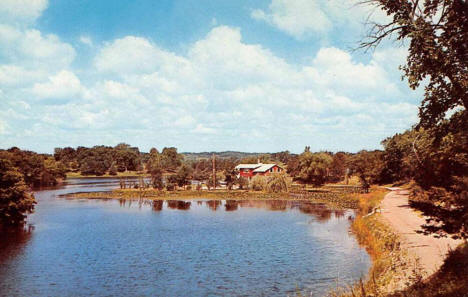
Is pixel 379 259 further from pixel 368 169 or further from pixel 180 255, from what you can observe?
pixel 368 169

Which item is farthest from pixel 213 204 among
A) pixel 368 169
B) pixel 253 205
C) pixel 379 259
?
pixel 379 259

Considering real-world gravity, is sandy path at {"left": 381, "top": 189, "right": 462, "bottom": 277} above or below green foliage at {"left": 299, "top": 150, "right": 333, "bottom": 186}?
below

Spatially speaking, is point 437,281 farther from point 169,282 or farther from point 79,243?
point 79,243

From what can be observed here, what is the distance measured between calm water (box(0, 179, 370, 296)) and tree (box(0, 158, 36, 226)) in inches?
112

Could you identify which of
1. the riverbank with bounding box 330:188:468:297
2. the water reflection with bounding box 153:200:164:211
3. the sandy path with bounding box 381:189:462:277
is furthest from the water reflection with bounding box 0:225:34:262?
the sandy path with bounding box 381:189:462:277

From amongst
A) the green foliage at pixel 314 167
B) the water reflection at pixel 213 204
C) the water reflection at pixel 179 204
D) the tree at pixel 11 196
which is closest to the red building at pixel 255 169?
the green foliage at pixel 314 167

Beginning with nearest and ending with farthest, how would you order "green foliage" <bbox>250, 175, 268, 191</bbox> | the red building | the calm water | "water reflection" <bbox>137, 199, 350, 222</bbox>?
the calm water, "water reflection" <bbox>137, 199, 350, 222</bbox>, "green foliage" <bbox>250, 175, 268, 191</bbox>, the red building

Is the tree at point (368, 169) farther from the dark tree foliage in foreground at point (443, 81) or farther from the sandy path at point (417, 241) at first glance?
the dark tree foliage in foreground at point (443, 81)

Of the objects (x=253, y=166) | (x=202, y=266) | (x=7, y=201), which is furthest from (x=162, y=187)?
(x=202, y=266)

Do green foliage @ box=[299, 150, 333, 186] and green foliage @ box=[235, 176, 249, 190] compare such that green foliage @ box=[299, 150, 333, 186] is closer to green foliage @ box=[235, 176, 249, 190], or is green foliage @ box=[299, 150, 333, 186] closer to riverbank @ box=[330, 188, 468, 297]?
green foliage @ box=[235, 176, 249, 190]

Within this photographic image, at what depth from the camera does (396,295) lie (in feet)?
55.0

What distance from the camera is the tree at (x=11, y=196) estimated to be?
4822 cm

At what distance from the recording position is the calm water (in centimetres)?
2578

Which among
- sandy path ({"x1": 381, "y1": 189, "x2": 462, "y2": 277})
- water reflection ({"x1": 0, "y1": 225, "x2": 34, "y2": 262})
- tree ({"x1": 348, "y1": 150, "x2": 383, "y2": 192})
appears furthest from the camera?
tree ({"x1": 348, "y1": 150, "x2": 383, "y2": 192})
